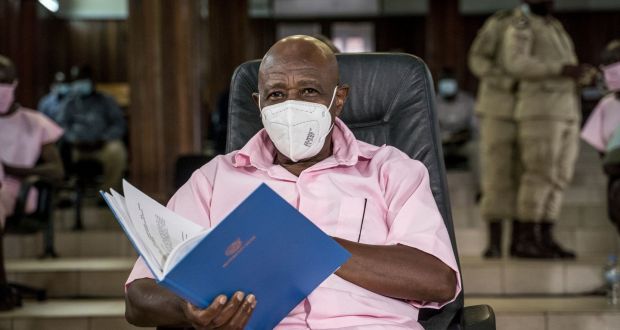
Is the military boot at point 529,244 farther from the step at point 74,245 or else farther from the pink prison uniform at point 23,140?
the pink prison uniform at point 23,140

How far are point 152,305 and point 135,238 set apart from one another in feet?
1.14

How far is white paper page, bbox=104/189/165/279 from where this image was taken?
166 cm

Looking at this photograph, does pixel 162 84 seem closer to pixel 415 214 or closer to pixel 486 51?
pixel 486 51

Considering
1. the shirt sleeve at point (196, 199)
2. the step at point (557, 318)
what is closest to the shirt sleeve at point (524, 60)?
the step at point (557, 318)

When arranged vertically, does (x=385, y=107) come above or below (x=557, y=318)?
above

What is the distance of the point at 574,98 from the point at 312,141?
3.56 metres

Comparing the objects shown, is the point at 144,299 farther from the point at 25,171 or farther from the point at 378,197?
the point at 25,171

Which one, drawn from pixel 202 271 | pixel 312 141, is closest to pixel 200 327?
pixel 202 271

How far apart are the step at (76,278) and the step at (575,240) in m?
1.99

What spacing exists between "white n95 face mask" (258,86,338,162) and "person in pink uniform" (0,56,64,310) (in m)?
3.22

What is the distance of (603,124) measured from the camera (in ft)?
15.9

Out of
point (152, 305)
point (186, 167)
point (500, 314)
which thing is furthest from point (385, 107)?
point (500, 314)

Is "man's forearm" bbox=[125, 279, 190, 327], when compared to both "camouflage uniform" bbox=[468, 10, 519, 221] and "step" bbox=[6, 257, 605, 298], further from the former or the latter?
"camouflage uniform" bbox=[468, 10, 519, 221]

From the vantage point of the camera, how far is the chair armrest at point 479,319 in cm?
213
